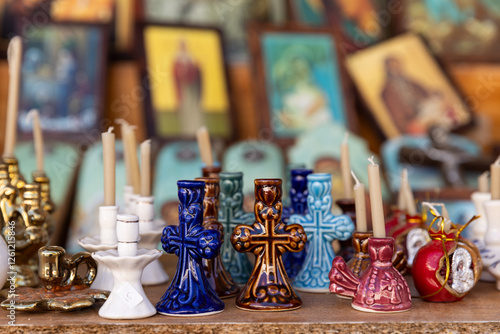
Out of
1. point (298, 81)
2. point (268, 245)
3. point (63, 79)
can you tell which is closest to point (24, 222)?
point (268, 245)

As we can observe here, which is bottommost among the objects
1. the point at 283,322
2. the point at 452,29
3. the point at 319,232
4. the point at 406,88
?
the point at 283,322

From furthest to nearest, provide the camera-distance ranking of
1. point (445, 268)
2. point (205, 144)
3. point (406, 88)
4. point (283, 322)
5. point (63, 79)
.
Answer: point (406, 88)
point (63, 79)
point (205, 144)
point (445, 268)
point (283, 322)

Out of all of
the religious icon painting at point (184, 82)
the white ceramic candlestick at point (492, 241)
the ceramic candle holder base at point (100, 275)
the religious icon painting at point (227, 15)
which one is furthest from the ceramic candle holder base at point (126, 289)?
the religious icon painting at point (227, 15)

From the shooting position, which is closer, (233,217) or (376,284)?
(376,284)

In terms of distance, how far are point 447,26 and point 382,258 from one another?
62.7 inches

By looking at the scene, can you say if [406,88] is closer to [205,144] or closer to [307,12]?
[307,12]

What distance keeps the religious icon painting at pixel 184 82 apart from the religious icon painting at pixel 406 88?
455 mm

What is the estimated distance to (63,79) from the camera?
2.06 meters

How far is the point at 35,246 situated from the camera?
100 cm

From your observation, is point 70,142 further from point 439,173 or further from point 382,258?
point 382,258

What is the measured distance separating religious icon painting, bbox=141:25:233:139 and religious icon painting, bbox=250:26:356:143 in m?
0.13

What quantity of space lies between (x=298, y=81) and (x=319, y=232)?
1.21m

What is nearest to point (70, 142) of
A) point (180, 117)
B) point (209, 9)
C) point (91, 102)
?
point (91, 102)

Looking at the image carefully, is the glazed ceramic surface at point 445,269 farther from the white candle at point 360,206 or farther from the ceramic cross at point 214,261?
the ceramic cross at point 214,261
